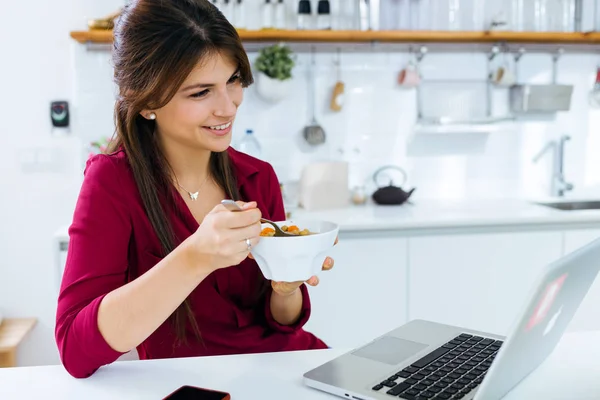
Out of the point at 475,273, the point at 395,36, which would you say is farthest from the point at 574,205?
the point at 395,36

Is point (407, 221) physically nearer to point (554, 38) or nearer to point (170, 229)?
point (554, 38)

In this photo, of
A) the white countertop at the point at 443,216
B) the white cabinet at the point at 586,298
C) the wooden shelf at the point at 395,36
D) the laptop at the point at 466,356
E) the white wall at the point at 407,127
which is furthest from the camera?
the white wall at the point at 407,127

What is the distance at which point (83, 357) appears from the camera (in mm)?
1112

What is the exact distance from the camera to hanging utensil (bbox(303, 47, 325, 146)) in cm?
315

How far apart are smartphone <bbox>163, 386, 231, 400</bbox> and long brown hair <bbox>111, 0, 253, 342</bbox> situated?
35 cm

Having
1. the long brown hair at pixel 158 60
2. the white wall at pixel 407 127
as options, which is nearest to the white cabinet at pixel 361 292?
the white wall at pixel 407 127

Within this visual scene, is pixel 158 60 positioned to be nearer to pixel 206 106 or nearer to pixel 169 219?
pixel 206 106

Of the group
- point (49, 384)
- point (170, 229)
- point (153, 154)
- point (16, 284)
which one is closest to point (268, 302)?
point (170, 229)

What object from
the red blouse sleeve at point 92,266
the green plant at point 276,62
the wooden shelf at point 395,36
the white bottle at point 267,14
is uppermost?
the white bottle at point 267,14

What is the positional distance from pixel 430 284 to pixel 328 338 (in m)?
0.47

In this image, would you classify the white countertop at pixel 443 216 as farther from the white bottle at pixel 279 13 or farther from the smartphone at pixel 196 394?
the smartphone at pixel 196 394

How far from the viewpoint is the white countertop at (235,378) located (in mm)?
1052

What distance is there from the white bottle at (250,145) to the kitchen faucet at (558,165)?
1.41 m

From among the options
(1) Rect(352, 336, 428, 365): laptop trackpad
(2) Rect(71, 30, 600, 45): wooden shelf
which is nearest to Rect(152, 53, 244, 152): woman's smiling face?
(1) Rect(352, 336, 428, 365): laptop trackpad
